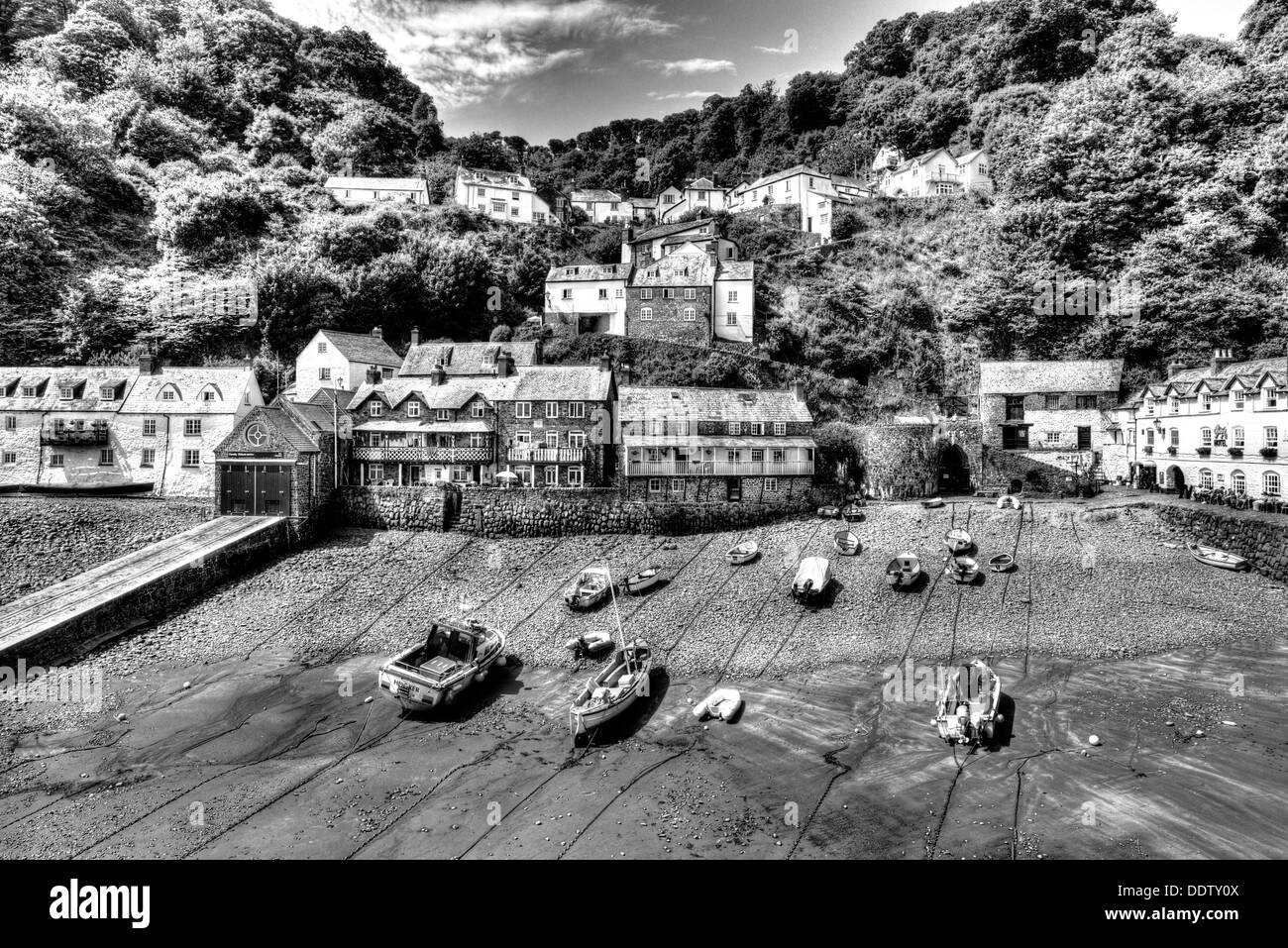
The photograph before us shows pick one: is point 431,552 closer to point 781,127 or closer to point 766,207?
point 766,207

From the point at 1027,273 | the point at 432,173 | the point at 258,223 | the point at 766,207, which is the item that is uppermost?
the point at 432,173

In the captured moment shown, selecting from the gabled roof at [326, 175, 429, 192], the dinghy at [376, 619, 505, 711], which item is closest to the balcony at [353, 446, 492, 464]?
the dinghy at [376, 619, 505, 711]

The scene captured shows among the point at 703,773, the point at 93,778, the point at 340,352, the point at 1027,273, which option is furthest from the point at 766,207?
the point at 93,778

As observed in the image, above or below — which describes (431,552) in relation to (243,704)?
above

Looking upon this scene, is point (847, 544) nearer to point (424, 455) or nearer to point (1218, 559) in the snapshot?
point (1218, 559)

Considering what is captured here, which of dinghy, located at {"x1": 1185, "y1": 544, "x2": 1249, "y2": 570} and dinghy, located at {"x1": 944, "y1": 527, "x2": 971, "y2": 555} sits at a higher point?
dinghy, located at {"x1": 944, "y1": 527, "x2": 971, "y2": 555}

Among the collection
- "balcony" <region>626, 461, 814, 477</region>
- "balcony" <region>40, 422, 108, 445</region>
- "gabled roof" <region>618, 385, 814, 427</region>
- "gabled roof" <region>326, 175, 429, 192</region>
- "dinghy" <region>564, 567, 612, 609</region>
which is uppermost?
"gabled roof" <region>326, 175, 429, 192</region>

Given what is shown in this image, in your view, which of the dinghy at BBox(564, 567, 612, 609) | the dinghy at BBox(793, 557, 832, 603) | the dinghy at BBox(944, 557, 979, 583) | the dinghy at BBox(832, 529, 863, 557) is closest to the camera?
the dinghy at BBox(793, 557, 832, 603)

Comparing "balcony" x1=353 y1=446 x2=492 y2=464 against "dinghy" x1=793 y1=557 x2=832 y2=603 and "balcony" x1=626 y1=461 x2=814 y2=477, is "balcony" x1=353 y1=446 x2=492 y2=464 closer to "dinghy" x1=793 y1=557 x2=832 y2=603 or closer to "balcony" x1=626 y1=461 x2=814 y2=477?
"balcony" x1=626 y1=461 x2=814 y2=477
